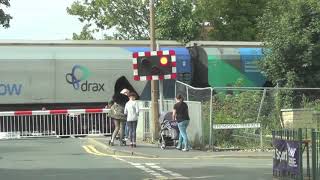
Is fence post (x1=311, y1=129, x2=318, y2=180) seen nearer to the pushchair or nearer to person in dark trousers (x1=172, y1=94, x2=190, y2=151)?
person in dark trousers (x1=172, y1=94, x2=190, y2=151)

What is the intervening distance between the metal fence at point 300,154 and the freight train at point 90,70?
1588cm

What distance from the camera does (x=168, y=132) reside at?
68.6 feet

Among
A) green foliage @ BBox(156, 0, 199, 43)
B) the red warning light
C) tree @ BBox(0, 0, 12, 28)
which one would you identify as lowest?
the red warning light

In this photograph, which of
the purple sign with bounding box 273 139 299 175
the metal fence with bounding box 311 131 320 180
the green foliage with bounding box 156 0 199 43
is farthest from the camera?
the green foliage with bounding box 156 0 199 43

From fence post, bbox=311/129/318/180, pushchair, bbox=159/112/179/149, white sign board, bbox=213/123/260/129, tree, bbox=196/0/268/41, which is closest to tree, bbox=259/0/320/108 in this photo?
white sign board, bbox=213/123/260/129

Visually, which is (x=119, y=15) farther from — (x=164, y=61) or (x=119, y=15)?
(x=164, y=61)

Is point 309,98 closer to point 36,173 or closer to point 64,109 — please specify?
point 64,109

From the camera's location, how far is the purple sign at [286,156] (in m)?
12.2

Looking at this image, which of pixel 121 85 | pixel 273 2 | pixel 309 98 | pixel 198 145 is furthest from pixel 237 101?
pixel 273 2

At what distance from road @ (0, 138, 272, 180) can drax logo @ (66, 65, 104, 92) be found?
23.9ft

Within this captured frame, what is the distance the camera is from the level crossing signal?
20.9 metres

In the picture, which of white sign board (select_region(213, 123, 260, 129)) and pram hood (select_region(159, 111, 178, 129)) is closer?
white sign board (select_region(213, 123, 260, 129))

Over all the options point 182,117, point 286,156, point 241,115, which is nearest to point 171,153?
point 182,117

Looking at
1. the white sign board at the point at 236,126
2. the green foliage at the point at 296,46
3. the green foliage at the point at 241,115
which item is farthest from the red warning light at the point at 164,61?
the green foliage at the point at 296,46
